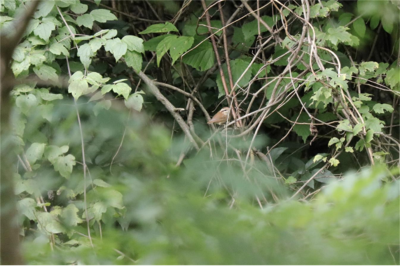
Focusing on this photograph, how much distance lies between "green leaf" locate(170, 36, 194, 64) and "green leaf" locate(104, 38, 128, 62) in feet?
1.29

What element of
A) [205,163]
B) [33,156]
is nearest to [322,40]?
→ [33,156]

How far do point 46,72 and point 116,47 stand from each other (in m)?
0.39

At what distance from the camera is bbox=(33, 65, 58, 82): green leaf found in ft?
8.84

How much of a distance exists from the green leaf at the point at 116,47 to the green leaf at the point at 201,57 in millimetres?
595

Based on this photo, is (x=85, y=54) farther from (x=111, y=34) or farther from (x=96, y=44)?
(x=111, y=34)

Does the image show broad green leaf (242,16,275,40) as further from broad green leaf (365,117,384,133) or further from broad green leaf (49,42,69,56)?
broad green leaf (49,42,69,56)

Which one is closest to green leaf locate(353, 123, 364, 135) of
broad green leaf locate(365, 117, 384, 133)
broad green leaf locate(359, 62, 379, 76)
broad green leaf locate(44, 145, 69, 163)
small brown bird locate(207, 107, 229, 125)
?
broad green leaf locate(365, 117, 384, 133)

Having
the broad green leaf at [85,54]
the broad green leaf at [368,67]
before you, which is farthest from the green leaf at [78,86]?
the broad green leaf at [368,67]

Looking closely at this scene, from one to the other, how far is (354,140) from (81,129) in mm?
3314

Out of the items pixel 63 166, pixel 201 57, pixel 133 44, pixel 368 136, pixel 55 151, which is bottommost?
pixel 368 136

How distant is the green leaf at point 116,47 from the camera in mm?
2686

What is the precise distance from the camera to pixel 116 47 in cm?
271

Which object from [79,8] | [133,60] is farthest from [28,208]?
[79,8]

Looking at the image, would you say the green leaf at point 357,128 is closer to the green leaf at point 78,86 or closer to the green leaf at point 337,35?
the green leaf at point 337,35
